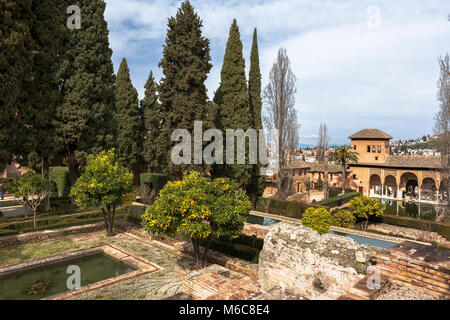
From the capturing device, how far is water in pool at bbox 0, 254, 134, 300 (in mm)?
8969

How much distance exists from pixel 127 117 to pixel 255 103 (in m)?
14.9

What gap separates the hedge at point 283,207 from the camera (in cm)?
2147

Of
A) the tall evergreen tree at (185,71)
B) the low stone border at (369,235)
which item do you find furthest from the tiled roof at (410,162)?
the tall evergreen tree at (185,71)

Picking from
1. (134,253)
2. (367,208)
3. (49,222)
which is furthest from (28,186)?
(367,208)

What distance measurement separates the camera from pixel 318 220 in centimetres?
1514

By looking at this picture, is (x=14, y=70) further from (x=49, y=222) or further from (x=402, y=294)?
(x=402, y=294)

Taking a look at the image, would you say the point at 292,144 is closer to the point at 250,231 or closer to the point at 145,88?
the point at 250,231

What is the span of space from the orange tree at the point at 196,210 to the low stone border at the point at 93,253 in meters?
2.26

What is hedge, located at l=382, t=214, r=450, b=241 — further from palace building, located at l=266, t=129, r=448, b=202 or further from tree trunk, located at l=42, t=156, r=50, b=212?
tree trunk, located at l=42, t=156, r=50, b=212

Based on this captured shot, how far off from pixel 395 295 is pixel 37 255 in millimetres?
14102

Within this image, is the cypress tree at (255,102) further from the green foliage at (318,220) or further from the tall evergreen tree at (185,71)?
the green foliage at (318,220)

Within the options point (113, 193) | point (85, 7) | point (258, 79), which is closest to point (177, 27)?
point (85, 7)
